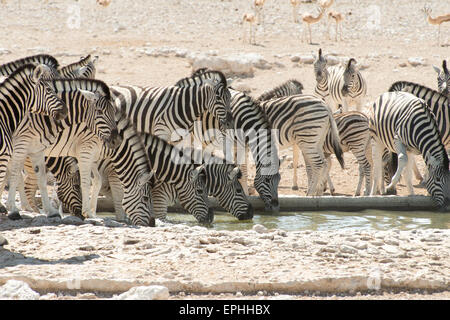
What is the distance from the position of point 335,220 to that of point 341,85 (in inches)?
286

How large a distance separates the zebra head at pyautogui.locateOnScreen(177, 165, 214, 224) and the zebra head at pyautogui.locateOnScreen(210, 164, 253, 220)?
1.39 feet

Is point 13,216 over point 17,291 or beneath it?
over

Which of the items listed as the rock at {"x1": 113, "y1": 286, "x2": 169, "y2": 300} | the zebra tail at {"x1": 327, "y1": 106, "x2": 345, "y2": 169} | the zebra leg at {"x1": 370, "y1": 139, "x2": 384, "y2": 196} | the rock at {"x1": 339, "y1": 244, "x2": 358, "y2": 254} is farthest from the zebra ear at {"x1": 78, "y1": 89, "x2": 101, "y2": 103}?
the zebra leg at {"x1": 370, "y1": 139, "x2": 384, "y2": 196}

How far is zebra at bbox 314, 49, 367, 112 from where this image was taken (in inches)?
636

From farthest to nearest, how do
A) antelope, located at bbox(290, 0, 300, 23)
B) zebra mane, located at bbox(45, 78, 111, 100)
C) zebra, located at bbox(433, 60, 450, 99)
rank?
antelope, located at bbox(290, 0, 300, 23), zebra, located at bbox(433, 60, 450, 99), zebra mane, located at bbox(45, 78, 111, 100)

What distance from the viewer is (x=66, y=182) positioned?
9484 mm

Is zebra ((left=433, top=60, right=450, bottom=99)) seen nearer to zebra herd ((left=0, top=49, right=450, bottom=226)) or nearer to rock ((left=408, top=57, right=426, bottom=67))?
zebra herd ((left=0, top=49, right=450, bottom=226))

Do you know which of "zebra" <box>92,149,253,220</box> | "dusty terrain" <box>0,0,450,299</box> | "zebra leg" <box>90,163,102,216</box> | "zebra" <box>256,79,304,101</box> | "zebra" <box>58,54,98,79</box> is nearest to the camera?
"dusty terrain" <box>0,0,450,299</box>

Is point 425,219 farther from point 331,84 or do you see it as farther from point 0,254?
point 331,84

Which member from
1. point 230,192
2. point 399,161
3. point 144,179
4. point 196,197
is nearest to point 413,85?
point 399,161

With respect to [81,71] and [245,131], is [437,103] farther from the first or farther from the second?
[81,71]

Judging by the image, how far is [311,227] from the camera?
9211mm
